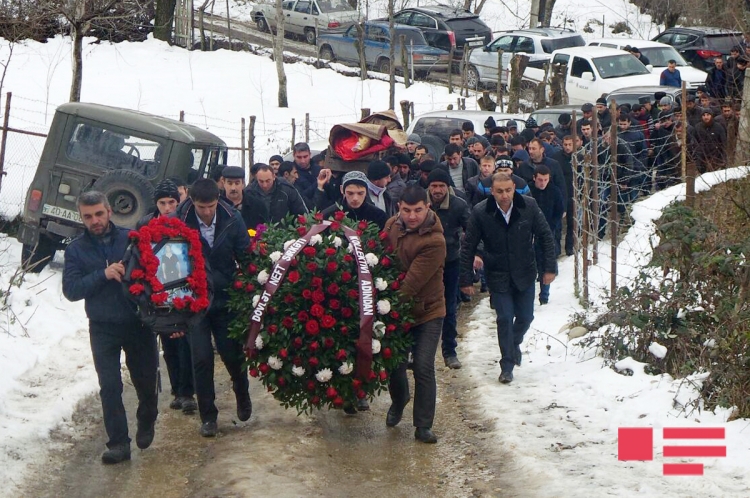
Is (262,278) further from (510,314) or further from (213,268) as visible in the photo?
(510,314)

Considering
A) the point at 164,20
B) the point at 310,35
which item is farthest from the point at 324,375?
the point at 310,35

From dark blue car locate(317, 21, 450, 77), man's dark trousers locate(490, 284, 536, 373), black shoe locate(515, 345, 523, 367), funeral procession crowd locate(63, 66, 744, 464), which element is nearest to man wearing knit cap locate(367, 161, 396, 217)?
funeral procession crowd locate(63, 66, 744, 464)

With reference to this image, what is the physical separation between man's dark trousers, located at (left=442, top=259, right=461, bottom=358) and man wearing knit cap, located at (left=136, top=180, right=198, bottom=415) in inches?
96.6

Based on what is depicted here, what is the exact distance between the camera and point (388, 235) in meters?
7.77

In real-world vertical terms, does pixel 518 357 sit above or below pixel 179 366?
below

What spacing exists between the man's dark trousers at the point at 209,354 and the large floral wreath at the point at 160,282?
52cm

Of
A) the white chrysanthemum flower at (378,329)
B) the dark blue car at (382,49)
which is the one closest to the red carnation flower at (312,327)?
the white chrysanthemum flower at (378,329)

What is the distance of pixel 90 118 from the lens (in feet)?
42.7

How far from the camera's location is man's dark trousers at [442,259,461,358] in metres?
9.52

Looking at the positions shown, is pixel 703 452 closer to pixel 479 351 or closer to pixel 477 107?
pixel 479 351

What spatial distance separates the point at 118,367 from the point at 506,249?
354 cm

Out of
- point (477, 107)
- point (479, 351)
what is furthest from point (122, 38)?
point (479, 351)

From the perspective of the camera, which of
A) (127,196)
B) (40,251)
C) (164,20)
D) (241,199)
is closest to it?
(241,199)

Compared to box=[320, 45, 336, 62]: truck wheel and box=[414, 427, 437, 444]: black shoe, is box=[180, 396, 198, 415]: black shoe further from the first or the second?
box=[320, 45, 336, 62]: truck wheel
